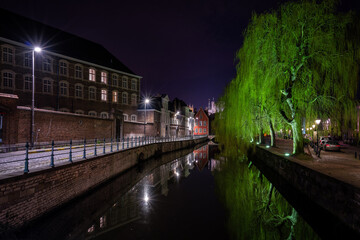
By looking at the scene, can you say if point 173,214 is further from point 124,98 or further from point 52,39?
point 52,39

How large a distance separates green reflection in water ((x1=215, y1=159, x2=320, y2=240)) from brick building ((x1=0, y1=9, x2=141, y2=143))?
13907 mm

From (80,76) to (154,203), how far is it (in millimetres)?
22640

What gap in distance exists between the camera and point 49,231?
6.66 m

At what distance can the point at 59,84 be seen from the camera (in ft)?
79.6

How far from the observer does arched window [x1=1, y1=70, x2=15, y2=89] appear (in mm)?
19719

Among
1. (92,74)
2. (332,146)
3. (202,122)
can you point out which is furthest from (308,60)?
(202,122)

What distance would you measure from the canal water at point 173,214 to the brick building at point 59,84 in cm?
756

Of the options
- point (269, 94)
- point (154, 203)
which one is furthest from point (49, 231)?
point (269, 94)

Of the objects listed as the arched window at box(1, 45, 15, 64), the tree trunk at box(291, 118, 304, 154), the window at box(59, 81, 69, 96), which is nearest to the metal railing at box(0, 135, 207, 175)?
the window at box(59, 81, 69, 96)

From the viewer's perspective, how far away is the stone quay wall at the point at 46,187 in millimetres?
5777

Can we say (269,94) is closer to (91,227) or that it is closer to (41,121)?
(91,227)

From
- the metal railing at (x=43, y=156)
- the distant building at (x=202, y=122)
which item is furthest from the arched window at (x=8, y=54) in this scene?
the distant building at (x=202, y=122)

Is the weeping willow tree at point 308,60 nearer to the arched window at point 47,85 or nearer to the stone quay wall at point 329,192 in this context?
the stone quay wall at point 329,192

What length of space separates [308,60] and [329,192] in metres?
8.06
